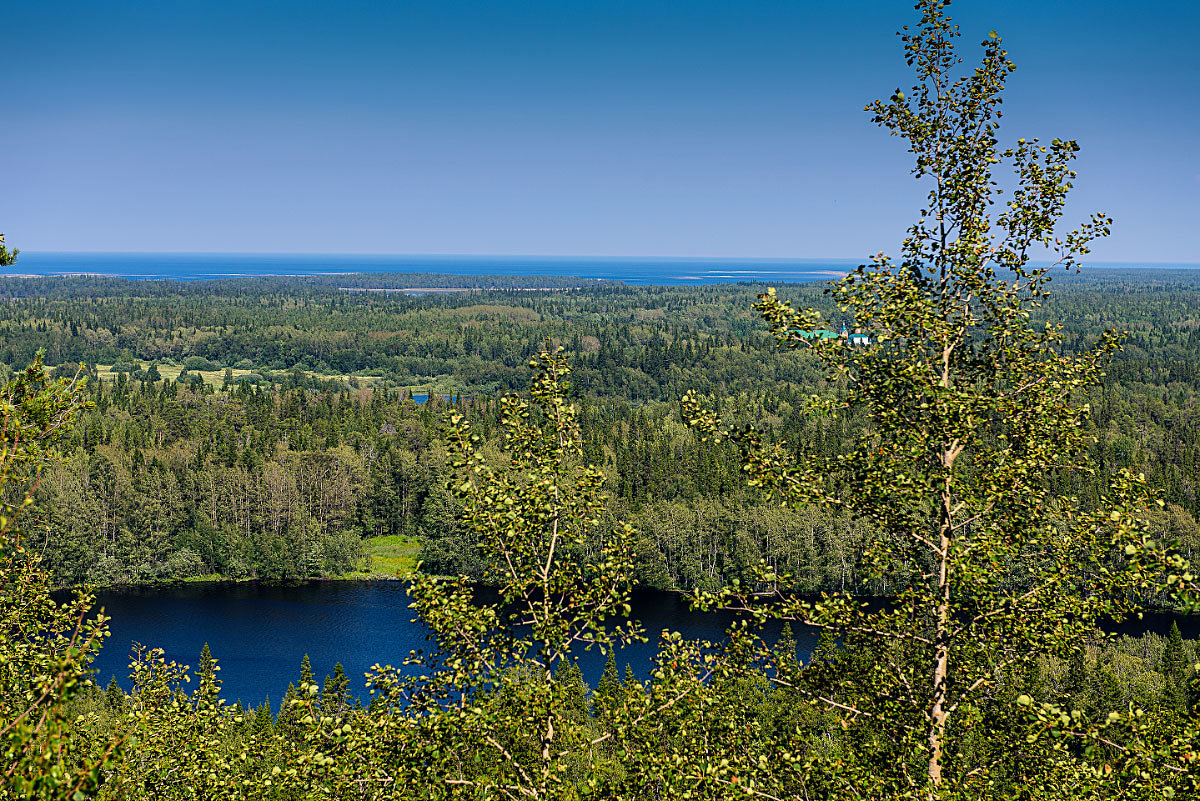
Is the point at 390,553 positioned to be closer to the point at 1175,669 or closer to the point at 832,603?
the point at 1175,669

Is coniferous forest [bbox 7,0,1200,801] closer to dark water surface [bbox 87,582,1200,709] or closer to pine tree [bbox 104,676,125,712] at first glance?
pine tree [bbox 104,676,125,712]

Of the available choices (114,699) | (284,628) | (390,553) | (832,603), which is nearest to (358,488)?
(390,553)

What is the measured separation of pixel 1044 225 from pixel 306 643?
59.0 m

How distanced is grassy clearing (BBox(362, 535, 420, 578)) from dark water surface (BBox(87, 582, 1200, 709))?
3.35m

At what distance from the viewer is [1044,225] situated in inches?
437

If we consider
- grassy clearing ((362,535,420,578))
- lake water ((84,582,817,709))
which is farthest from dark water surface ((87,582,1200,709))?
grassy clearing ((362,535,420,578))

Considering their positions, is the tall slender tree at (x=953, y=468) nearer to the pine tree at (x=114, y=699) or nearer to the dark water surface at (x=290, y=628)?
the pine tree at (x=114, y=699)

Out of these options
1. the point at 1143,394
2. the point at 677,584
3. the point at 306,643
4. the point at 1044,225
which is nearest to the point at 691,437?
the point at 677,584

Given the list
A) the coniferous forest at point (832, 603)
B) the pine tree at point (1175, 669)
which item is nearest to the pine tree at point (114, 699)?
the coniferous forest at point (832, 603)

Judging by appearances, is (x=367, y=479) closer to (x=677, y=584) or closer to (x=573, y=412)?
(x=677, y=584)

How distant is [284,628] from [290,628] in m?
0.45

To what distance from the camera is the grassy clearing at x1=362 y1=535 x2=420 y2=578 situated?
80062 millimetres

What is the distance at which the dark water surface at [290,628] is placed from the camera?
55.4 meters

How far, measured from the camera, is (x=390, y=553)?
8500 centimetres
